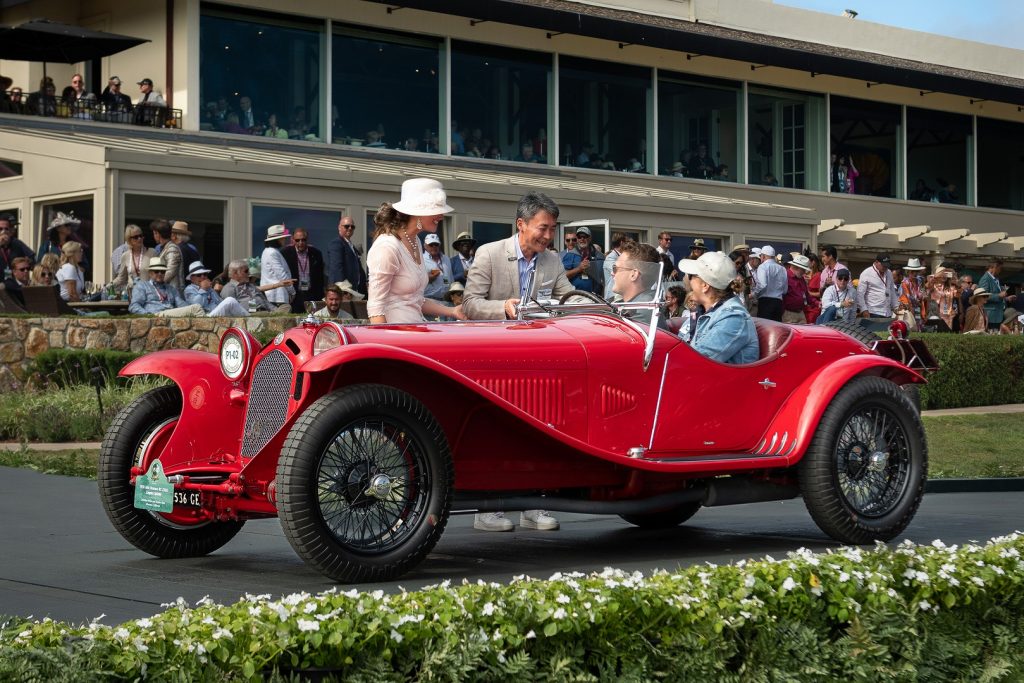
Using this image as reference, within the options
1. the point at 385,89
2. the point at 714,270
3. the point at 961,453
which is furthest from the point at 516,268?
the point at 385,89

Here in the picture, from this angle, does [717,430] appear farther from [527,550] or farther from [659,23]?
[659,23]

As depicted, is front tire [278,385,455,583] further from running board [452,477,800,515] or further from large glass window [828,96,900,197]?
large glass window [828,96,900,197]

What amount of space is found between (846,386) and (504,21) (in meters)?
19.6

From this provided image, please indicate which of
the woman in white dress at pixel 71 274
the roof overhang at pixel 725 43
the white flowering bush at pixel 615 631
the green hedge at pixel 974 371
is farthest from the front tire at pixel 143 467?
the roof overhang at pixel 725 43

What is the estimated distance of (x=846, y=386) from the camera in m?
7.79

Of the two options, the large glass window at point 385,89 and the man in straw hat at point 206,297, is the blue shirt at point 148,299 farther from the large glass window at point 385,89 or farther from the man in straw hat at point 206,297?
the large glass window at point 385,89

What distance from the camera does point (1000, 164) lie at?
3794 centimetres

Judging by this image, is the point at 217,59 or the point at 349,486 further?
the point at 217,59

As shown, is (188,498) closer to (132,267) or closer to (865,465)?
(865,465)

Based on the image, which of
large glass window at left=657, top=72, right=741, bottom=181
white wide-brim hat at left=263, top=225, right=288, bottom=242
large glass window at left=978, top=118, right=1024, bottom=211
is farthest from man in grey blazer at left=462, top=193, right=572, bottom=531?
large glass window at left=978, top=118, right=1024, bottom=211

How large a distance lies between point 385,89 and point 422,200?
18503 mm

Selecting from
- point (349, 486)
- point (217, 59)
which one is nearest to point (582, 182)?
point (217, 59)

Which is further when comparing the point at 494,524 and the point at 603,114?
the point at 603,114

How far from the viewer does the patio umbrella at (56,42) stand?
2045cm
